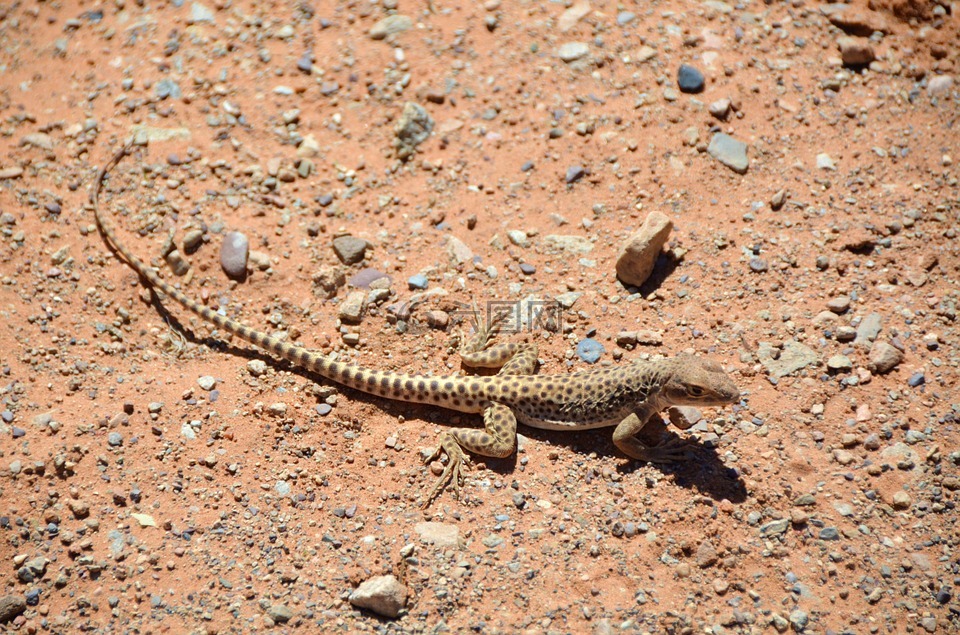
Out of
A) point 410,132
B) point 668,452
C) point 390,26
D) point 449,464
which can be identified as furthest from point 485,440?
point 390,26

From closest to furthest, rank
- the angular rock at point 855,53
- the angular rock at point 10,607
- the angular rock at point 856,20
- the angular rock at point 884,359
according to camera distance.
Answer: the angular rock at point 10,607 → the angular rock at point 884,359 → the angular rock at point 855,53 → the angular rock at point 856,20

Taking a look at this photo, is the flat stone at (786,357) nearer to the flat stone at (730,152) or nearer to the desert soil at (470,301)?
the desert soil at (470,301)

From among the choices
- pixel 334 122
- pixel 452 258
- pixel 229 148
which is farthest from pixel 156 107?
pixel 452 258

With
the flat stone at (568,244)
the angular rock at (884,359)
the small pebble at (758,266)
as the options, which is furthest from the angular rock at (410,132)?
the angular rock at (884,359)

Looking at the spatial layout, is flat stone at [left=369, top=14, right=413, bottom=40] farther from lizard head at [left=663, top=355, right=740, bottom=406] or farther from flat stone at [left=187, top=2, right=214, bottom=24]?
lizard head at [left=663, top=355, right=740, bottom=406]

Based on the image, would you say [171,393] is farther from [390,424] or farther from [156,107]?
[156,107]

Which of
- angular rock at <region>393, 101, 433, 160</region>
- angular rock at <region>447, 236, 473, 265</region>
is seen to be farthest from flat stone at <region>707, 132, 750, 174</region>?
angular rock at <region>393, 101, 433, 160</region>

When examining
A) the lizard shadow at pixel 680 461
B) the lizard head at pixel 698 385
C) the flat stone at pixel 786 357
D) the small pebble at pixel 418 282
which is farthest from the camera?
the small pebble at pixel 418 282

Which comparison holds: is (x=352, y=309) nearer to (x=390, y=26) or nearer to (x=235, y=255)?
(x=235, y=255)
